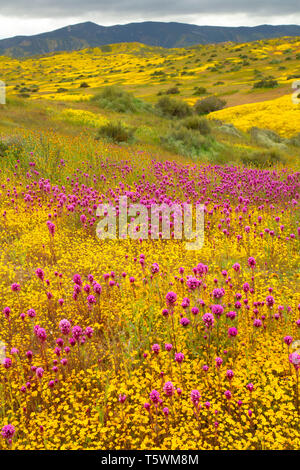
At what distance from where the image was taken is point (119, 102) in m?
26.3

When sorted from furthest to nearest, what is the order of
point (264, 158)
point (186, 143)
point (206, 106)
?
point (206, 106), point (186, 143), point (264, 158)

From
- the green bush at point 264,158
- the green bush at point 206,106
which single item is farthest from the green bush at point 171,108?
the green bush at point 264,158

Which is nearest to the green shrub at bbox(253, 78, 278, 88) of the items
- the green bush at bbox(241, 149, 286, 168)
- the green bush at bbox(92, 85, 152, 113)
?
the green bush at bbox(92, 85, 152, 113)

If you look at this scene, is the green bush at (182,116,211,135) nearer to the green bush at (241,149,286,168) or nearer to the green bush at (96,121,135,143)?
the green bush at (241,149,286,168)

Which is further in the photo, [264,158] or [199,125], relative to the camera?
[199,125]

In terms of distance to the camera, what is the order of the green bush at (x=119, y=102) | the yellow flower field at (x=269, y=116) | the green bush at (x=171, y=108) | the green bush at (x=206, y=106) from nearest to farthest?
1. the green bush at (x=119, y=102)
2. the green bush at (x=171, y=108)
3. the yellow flower field at (x=269, y=116)
4. the green bush at (x=206, y=106)

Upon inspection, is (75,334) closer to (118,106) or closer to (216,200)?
(216,200)

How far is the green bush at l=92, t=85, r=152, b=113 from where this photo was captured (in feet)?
84.9

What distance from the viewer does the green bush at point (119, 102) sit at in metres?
25.9

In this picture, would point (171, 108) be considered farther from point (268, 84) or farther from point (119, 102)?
point (268, 84)

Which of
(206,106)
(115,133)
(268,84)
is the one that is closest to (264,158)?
(115,133)

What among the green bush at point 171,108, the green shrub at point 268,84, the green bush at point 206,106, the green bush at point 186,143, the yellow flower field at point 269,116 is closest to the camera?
the green bush at point 186,143

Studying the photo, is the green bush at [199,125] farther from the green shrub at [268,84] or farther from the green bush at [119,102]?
the green shrub at [268,84]
